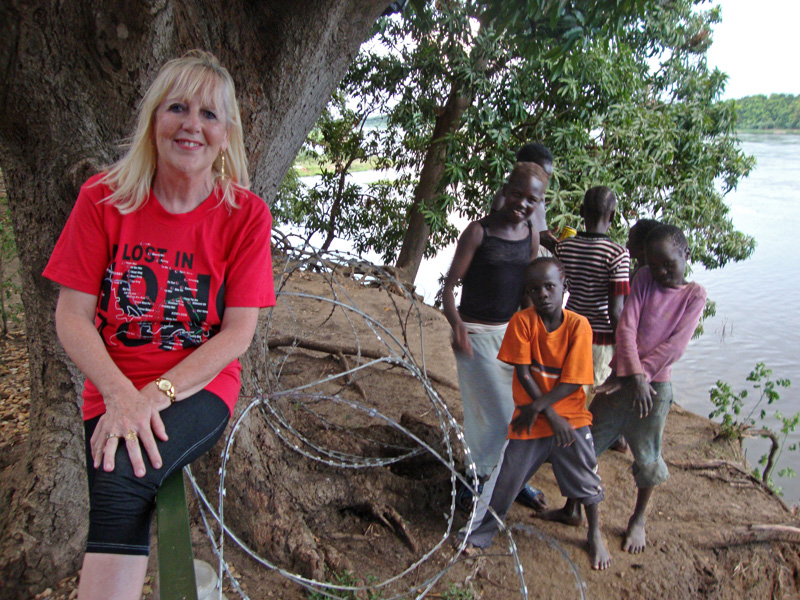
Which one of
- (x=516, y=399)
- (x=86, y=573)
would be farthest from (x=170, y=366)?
(x=516, y=399)

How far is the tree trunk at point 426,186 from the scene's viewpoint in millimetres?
7445

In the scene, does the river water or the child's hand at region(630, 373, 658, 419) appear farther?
the river water

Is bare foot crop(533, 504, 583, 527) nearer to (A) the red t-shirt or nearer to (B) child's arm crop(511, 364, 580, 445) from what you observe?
(B) child's arm crop(511, 364, 580, 445)

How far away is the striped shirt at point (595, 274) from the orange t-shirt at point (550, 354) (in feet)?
1.99

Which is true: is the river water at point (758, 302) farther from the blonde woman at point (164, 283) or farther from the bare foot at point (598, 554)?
the blonde woman at point (164, 283)

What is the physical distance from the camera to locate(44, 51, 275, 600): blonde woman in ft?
5.23

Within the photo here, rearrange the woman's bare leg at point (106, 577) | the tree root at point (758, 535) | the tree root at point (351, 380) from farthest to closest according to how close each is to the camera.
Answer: the tree root at point (351, 380) < the tree root at point (758, 535) < the woman's bare leg at point (106, 577)

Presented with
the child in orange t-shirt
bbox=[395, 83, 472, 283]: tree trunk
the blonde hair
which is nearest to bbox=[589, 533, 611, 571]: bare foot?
the child in orange t-shirt

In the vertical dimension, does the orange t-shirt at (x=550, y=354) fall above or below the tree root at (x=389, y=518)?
above

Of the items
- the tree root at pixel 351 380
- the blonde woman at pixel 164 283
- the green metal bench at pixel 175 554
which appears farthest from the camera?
the tree root at pixel 351 380

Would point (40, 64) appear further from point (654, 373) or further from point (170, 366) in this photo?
point (654, 373)

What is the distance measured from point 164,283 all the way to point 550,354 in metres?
1.68

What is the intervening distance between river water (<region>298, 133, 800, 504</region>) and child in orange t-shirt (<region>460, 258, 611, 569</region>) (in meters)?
4.01

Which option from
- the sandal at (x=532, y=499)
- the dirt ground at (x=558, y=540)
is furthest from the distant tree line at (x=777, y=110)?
the sandal at (x=532, y=499)
